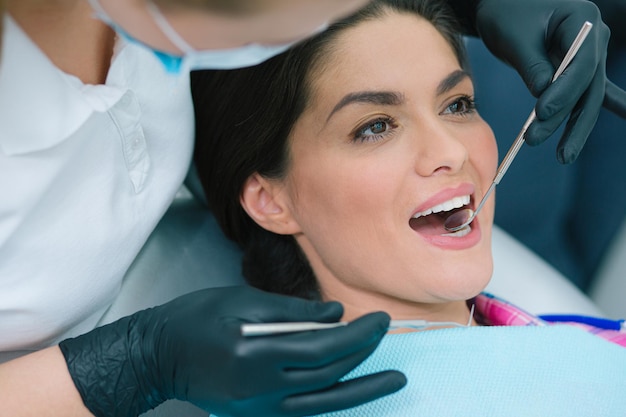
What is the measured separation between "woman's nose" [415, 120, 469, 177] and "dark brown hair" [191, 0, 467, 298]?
22 cm

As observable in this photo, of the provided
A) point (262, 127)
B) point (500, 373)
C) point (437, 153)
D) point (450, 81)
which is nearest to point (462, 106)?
point (450, 81)

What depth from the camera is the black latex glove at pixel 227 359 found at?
37.4 inches

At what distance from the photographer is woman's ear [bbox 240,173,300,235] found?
139 cm

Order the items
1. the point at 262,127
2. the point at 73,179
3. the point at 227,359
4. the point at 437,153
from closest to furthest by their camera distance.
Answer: the point at 227,359 → the point at 73,179 → the point at 437,153 → the point at 262,127

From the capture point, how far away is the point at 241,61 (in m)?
0.79

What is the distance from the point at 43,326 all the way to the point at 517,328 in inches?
29.7

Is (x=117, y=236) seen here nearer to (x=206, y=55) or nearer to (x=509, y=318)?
(x=206, y=55)

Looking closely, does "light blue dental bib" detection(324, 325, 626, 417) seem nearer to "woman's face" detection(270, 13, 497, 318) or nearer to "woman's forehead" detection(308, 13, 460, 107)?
"woman's face" detection(270, 13, 497, 318)

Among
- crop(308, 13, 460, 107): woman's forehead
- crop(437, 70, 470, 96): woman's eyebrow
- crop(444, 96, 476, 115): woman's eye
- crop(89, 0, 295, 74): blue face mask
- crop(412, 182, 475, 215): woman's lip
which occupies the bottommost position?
crop(412, 182, 475, 215): woman's lip

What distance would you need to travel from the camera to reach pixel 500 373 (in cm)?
118

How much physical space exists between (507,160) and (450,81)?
166 mm

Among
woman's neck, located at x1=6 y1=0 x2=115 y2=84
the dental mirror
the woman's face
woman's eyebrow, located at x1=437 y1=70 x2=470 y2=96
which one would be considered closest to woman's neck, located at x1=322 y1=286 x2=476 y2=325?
the woman's face

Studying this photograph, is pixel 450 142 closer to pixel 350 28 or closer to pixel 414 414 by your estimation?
pixel 350 28

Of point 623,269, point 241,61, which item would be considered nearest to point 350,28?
point 241,61
